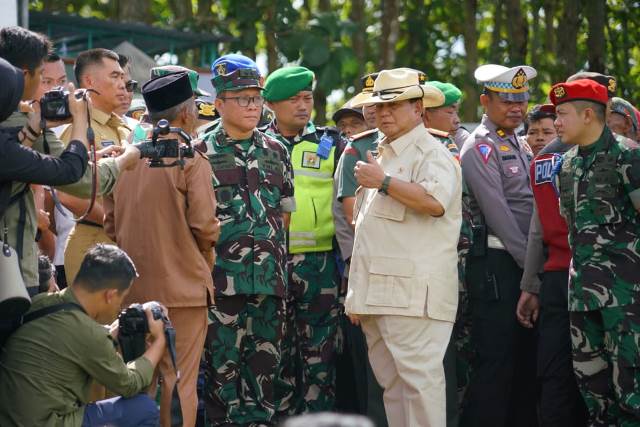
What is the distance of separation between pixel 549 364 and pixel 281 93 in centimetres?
226

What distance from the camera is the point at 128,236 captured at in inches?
247

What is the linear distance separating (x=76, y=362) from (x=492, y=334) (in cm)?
284

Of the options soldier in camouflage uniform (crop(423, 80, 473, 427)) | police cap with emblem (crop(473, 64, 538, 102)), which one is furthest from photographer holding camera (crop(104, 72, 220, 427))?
police cap with emblem (crop(473, 64, 538, 102))

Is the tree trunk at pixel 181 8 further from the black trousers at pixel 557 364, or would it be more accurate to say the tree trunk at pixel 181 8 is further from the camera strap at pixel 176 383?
the camera strap at pixel 176 383

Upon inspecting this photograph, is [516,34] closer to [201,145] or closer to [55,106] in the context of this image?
[201,145]

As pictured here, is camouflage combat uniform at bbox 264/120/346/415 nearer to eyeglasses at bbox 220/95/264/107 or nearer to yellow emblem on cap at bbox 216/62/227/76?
eyeglasses at bbox 220/95/264/107

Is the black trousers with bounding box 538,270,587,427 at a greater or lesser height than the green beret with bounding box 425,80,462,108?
lesser

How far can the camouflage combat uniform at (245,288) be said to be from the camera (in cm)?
675

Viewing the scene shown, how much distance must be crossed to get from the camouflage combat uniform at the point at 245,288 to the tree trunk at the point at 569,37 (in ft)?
28.9

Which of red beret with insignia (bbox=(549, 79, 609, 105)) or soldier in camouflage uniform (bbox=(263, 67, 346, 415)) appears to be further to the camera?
soldier in camouflage uniform (bbox=(263, 67, 346, 415))

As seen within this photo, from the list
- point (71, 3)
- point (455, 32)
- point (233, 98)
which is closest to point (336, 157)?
point (233, 98)

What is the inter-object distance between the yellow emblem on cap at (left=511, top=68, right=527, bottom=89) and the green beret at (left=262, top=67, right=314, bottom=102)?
126cm

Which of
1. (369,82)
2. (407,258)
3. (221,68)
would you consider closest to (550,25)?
(369,82)

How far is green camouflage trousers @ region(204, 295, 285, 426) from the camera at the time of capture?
6758 millimetres
